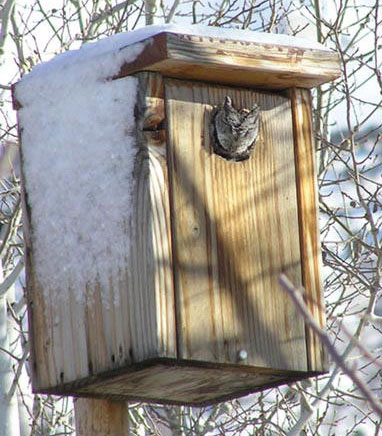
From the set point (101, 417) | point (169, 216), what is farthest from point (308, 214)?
point (101, 417)

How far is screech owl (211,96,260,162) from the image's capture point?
2.81m

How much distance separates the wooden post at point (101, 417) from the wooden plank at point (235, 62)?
2.49ft

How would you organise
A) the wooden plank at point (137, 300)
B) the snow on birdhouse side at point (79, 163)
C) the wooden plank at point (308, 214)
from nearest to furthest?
the wooden plank at point (137, 300), the snow on birdhouse side at point (79, 163), the wooden plank at point (308, 214)

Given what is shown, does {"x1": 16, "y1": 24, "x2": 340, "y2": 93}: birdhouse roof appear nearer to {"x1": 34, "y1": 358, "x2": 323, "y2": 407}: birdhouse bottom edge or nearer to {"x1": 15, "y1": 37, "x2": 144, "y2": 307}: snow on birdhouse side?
{"x1": 15, "y1": 37, "x2": 144, "y2": 307}: snow on birdhouse side

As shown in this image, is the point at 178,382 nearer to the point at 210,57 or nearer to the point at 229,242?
the point at 229,242

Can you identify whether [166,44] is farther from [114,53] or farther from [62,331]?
[62,331]

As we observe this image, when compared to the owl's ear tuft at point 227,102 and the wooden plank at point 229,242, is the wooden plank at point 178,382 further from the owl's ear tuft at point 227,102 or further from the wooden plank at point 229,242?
the owl's ear tuft at point 227,102

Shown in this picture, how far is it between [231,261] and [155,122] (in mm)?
353

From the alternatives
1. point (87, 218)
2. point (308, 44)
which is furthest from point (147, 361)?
point (308, 44)

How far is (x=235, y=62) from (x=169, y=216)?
15.3 inches

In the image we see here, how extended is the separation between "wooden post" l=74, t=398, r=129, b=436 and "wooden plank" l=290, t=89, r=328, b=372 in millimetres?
449

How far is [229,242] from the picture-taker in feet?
9.11

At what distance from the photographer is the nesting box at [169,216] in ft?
8.76

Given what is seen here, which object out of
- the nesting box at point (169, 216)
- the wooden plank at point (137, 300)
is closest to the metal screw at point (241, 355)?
the nesting box at point (169, 216)
